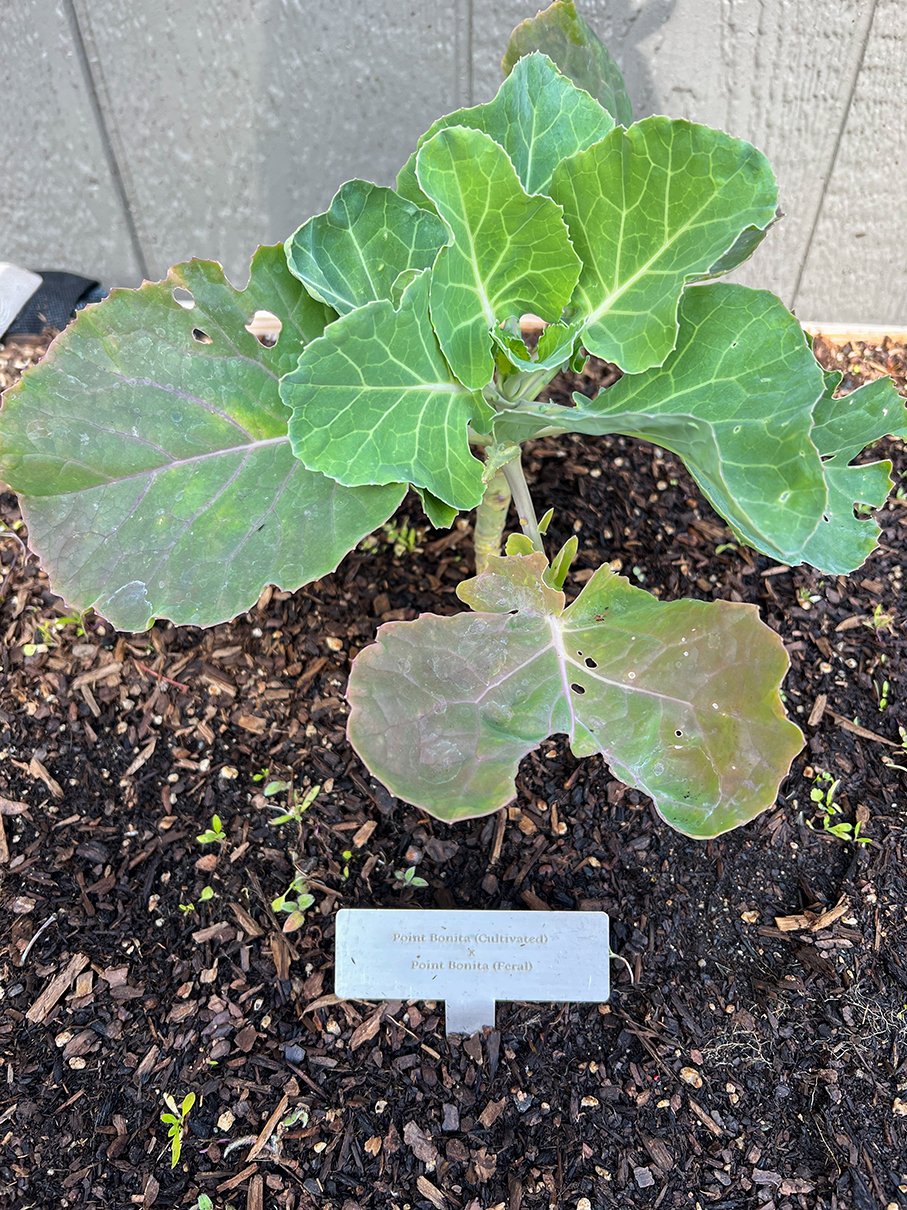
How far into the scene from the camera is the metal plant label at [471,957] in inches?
41.3

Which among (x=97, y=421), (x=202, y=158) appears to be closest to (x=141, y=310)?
(x=97, y=421)

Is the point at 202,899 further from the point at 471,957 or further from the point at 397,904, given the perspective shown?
the point at 471,957

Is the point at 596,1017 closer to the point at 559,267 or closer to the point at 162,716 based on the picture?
the point at 162,716

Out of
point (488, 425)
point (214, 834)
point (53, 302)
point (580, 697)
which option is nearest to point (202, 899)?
point (214, 834)

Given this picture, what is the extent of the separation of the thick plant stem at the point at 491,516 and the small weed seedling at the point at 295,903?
1.54ft

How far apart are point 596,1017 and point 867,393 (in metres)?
0.80

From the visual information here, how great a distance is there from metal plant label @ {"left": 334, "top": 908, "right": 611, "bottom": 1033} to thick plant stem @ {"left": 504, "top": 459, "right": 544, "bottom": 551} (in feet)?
1.46

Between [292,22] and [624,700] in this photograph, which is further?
[292,22]

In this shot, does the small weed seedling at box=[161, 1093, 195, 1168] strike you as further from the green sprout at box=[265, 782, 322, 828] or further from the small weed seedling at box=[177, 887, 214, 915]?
the green sprout at box=[265, 782, 322, 828]

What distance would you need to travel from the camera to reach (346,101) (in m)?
1.81

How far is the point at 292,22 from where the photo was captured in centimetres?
171

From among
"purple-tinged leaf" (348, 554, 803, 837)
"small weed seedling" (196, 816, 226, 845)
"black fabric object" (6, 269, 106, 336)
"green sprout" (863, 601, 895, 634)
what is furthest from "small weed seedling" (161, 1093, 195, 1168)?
"black fabric object" (6, 269, 106, 336)

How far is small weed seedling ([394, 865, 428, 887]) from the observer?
3.84 feet

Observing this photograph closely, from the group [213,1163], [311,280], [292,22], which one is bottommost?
[213,1163]
